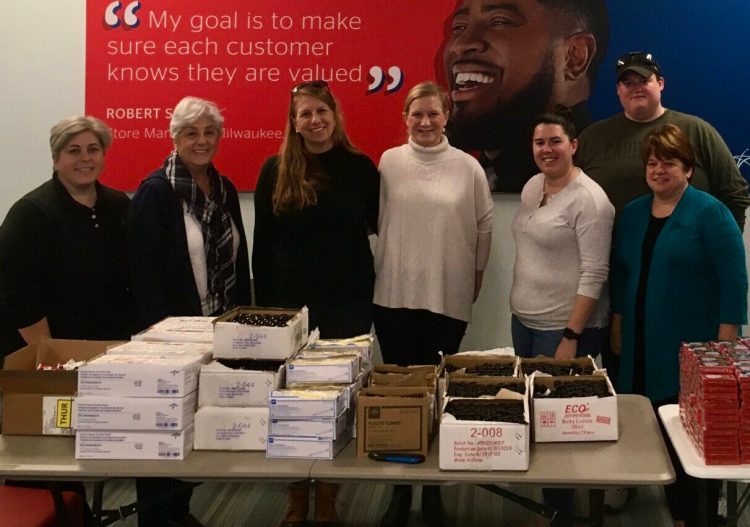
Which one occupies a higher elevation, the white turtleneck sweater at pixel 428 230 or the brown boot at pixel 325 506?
the white turtleneck sweater at pixel 428 230

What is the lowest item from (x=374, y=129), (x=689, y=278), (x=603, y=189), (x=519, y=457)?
(x=519, y=457)

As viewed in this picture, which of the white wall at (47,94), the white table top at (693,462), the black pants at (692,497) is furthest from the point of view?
the white wall at (47,94)

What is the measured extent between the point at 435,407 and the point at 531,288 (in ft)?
3.15

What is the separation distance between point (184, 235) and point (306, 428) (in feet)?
3.69

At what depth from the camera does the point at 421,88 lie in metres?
3.18

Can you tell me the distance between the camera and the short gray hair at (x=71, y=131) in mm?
3021

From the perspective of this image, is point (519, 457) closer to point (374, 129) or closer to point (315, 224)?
point (315, 224)

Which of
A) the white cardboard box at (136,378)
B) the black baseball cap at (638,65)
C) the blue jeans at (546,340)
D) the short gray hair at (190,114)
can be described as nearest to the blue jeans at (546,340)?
the blue jeans at (546,340)

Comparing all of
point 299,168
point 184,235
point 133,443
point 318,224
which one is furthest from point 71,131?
point 133,443

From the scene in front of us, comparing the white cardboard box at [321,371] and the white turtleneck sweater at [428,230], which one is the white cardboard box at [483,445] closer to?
the white cardboard box at [321,371]

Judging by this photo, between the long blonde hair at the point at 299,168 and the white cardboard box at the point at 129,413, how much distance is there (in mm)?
1111

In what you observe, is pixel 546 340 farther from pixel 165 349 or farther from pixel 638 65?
pixel 165 349

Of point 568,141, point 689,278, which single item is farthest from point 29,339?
point 689,278

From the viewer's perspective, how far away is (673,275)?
2.94 m
